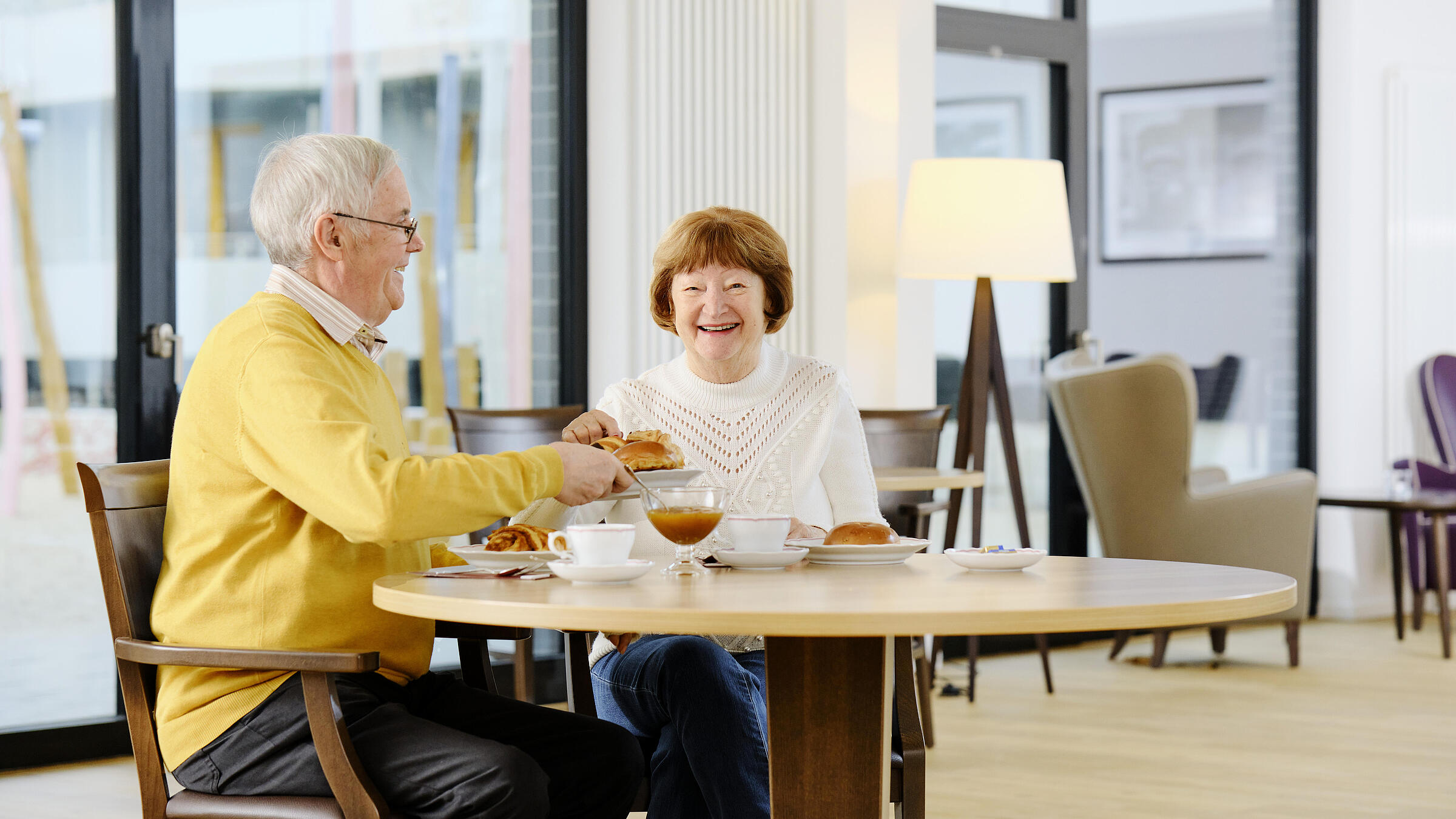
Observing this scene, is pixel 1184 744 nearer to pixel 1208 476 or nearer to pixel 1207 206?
pixel 1208 476

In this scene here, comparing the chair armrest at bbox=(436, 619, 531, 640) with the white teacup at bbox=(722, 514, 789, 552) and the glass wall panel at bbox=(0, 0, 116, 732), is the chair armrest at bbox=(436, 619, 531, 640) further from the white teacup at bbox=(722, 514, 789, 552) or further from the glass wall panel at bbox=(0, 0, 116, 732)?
the glass wall panel at bbox=(0, 0, 116, 732)

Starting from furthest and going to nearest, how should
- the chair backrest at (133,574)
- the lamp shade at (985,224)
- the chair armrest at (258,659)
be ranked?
the lamp shade at (985,224)
the chair backrest at (133,574)
the chair armrest at (258,659)

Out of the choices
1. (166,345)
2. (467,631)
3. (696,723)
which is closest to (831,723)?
(696,723)

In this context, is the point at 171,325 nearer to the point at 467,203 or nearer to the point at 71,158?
the point at 71,158

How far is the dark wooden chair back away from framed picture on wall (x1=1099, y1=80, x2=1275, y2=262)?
2874 mm

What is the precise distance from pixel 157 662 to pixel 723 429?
94 centimetres

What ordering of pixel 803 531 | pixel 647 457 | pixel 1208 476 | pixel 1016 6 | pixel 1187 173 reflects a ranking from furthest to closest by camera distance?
pixel 1187 173 → pixel 1208 476 → pixel 1016 6 → pixel 803 531 → pixel 647 457

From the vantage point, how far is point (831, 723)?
5.53ft

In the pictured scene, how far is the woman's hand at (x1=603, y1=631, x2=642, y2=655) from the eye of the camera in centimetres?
213

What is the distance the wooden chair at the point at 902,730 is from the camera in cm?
191

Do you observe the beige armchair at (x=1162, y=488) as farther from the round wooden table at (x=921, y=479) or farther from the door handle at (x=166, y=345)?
the door handle at (x=166, y=345)

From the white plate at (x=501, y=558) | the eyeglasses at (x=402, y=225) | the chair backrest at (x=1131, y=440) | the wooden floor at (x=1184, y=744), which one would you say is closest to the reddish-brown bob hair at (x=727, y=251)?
the eyeglasses at (x=402, y=225)

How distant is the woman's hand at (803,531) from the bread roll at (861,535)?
0.12 meters

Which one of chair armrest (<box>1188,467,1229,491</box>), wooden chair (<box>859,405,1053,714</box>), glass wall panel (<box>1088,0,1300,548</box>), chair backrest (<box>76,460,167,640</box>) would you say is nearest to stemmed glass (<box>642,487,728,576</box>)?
chair backrest (<box>76,460,167,640</box>)
